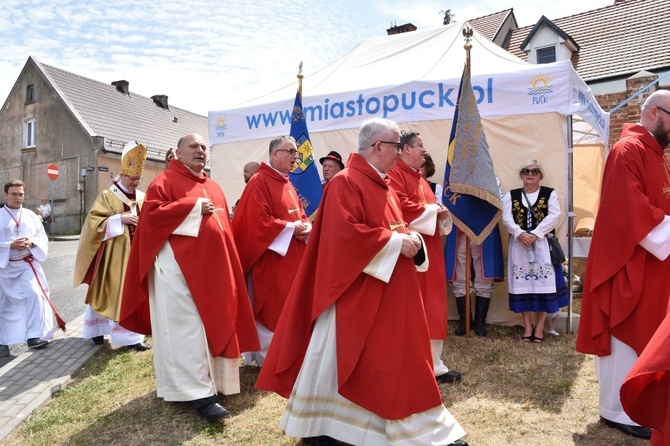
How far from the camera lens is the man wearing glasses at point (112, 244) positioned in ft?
18.3

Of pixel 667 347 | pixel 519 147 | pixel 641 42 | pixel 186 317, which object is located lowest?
pixel 186 317

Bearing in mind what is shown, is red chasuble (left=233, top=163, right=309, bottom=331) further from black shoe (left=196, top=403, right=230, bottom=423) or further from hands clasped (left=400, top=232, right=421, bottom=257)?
hands clasped (left=400, top=232, right=421, bottom=257)

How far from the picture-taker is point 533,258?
225 inches

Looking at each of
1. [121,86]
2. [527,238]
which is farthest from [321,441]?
[121,86]

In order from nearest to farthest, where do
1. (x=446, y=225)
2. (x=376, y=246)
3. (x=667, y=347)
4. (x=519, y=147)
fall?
1. (x=667, y=347)
2. (x=376, y=246)
3. (x=446, y=225)
4. (x=519, y=147)

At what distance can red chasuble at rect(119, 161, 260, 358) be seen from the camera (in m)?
3.84

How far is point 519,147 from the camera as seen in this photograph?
6203mm

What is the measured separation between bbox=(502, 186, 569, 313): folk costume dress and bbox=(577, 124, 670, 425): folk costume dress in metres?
2.14

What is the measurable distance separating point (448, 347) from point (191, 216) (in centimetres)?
307

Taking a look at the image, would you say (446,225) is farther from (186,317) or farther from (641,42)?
(641,42)

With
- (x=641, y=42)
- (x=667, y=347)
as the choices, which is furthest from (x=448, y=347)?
(x=641, y=42)

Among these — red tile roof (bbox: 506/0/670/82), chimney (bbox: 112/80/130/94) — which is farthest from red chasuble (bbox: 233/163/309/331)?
chimney (bbox: 112/80/130/94)

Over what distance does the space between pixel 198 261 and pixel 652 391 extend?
9.31ft

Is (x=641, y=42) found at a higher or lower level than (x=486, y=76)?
higher
